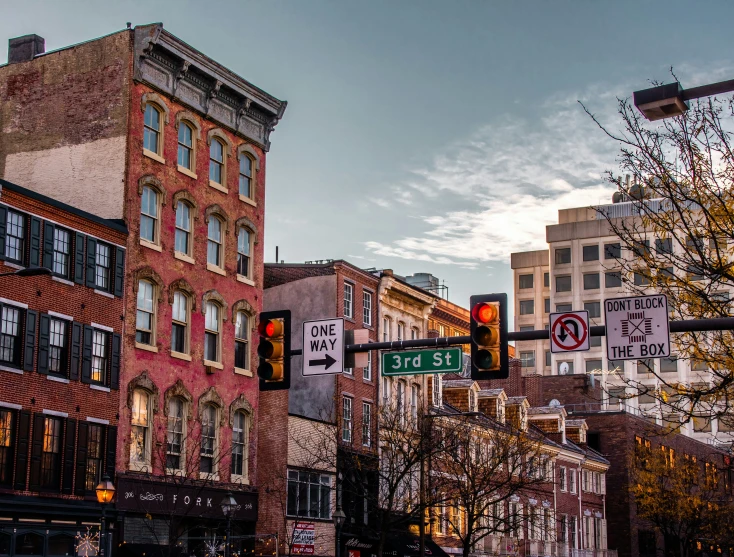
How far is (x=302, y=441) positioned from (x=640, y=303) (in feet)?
110

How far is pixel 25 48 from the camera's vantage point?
46062 millimetres

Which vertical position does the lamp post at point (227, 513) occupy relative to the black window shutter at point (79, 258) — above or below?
below

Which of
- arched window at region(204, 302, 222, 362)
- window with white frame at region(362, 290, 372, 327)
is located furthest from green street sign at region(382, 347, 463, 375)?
window with white frame at region(362, 290, 372, 327)

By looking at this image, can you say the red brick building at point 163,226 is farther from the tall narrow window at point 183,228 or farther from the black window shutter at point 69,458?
the black window shutter at point 69,458

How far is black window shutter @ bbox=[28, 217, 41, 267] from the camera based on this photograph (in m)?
36.8

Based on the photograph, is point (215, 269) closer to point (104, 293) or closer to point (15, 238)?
point (104, 293)

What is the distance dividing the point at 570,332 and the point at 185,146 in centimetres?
2917

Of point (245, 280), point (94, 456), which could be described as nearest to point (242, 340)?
point (245, 280)

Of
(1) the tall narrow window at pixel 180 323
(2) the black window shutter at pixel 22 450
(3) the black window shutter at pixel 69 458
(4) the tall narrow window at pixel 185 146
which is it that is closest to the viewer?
(2) the black window shutter at pixel 22 450

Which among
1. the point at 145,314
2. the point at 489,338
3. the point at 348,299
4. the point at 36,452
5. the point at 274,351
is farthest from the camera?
the point at 348,299

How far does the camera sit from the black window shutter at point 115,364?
1574 inches

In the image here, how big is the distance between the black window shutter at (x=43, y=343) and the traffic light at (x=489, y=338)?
21.9 m

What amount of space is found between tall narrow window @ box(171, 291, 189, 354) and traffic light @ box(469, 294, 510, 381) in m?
27.0

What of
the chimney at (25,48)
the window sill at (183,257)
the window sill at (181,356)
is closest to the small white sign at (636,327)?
the window sill at (181,356)
